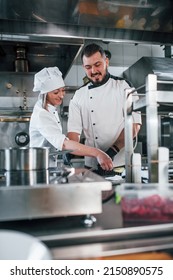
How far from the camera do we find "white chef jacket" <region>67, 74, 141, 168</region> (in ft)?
6.54

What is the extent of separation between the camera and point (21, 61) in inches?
112

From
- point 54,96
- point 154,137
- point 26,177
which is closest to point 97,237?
point 26,177

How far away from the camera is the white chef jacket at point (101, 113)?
1.99 m

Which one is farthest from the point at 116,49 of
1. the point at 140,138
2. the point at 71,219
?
the point at 71,219

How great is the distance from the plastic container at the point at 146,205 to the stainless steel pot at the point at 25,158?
1.02ft

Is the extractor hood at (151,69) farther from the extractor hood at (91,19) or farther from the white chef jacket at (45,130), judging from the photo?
the white chef jacket at (45,130)

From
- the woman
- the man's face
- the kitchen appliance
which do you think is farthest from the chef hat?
the kitchen appliance

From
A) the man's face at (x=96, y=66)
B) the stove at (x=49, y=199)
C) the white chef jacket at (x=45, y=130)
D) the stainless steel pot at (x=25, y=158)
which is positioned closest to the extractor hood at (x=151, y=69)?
the man's face at (x=96, y=66)

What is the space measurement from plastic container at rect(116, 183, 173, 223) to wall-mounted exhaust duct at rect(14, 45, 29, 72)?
2264 mm

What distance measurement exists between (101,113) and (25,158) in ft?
3.99

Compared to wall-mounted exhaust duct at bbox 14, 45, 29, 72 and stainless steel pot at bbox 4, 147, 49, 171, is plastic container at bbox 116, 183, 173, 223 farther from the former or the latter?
wall-mounted exhaust duct at bbox 14, 45, 29, 72

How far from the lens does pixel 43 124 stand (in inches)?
71.3

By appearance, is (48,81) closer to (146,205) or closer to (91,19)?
(91,19)

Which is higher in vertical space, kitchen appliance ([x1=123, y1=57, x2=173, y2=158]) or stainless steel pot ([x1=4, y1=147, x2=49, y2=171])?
kitchen appliance ([x1=123, y1=57, x2=173, y2=158])
